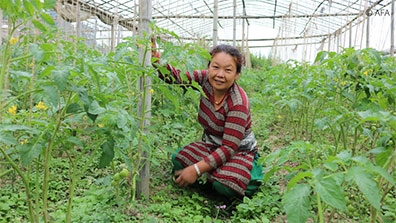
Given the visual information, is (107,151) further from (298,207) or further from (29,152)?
(298,207)

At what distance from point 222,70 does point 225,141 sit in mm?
427

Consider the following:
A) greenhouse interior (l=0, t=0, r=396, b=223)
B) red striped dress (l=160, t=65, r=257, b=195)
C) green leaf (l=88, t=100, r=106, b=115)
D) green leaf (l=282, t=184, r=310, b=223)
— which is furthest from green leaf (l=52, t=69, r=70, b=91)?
red striped dress (l=160, t=65, r=257, b=195)

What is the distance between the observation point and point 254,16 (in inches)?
452

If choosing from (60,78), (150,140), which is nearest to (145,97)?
(150,140)

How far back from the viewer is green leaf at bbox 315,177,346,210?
0.79 m

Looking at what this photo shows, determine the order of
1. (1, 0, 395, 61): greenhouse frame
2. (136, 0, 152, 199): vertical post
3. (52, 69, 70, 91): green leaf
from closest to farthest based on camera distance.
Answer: (52, 69, 70, 91): green leaf < (136, 0, 152, 199): vertical post < (1, 0, 395, 61): greenhouse frame

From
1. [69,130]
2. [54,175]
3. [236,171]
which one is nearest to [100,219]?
[69,130]

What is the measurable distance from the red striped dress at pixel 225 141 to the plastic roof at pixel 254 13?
5.84m

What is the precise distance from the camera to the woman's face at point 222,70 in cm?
211

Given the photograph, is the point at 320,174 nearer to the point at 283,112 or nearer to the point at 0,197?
the point at 0,197

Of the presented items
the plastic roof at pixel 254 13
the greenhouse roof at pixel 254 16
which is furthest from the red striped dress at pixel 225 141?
the plastic roof at pixel 254 13

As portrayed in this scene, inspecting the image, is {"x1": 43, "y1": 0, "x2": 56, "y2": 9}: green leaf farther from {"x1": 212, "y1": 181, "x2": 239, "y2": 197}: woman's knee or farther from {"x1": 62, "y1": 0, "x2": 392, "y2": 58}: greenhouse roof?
{"x1": 62, "y1": 0, "x2": 392, "y2": 58}: greenhouse roof

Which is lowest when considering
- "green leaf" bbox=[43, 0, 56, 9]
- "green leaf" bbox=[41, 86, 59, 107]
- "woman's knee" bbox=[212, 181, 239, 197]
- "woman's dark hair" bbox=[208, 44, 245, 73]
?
"woman's knee" bbox=[212, 181, 239, 197]

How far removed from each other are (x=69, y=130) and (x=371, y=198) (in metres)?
0.97
